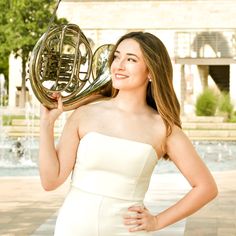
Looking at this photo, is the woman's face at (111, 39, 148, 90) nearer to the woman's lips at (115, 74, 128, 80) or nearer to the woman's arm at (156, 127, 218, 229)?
the woman's lips at (115, 74, 128, 80)

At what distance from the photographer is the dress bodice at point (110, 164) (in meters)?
2.62

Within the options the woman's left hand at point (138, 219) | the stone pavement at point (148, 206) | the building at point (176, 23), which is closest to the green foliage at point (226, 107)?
the building at point (176, 23)

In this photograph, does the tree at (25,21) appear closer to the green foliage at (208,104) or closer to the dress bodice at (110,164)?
the green foliage at (208,104)

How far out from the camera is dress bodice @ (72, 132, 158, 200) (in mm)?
2625

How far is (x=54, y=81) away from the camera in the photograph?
300cm

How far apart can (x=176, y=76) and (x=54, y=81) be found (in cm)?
4092

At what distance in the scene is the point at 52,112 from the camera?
2.81 meters

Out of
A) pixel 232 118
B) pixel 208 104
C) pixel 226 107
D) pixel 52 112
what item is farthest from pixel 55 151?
A: pixel 208 104

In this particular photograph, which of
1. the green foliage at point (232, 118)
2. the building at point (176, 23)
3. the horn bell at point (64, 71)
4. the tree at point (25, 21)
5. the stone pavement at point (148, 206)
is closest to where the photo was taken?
the horn bell at point (64, 71)

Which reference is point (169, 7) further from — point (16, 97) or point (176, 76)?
point (16, 97)

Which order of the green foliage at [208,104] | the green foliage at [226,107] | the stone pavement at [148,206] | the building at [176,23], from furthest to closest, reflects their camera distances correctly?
the building at [176,23], the green foliage at [208,104], the green foliage at [226,107], the stone pavement at [148,206]

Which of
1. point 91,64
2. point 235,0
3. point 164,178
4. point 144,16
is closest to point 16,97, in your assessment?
point 144,16

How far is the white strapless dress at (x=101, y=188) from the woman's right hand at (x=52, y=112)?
0.56ft

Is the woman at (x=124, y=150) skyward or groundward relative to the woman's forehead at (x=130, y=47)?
groundward
